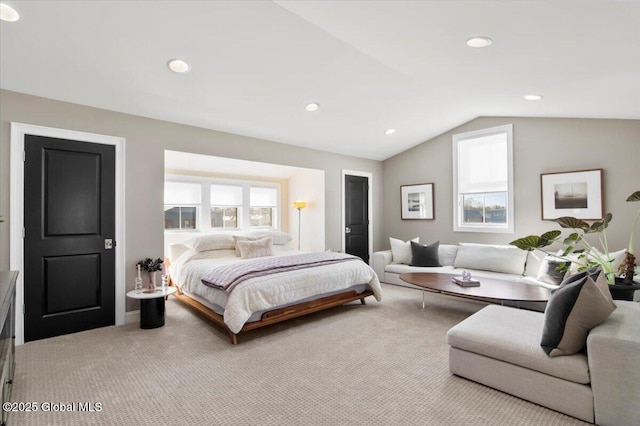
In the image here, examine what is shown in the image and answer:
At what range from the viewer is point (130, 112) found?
3625 millimetres

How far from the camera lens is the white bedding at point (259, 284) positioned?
10.1 feet

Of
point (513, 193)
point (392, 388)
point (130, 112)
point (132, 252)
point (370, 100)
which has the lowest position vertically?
point (392, 388)

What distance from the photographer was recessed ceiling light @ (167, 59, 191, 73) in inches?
116

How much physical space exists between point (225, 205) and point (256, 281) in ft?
9.33

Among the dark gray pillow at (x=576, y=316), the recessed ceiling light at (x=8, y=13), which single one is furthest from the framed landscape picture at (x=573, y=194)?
the recessed ceiling light at (x=8, y=13)

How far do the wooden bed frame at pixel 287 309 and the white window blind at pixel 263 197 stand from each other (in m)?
2.31

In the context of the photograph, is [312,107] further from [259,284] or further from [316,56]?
[259,284]

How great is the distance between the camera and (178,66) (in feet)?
9.88

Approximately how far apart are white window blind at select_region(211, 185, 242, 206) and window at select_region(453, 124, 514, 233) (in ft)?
12.7

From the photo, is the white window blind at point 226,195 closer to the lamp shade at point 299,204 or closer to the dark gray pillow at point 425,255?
the lamp shade at point 299,204

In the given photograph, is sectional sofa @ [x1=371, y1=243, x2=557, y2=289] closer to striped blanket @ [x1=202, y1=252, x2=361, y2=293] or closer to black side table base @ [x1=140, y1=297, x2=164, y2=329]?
striped blanket @ [x1=202, y1=252, x2=361, y2=293]

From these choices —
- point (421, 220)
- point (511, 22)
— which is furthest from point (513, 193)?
point (511, 22)

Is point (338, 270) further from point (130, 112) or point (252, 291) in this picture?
point (130, 112)

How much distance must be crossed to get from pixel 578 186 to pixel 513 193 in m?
0.80
